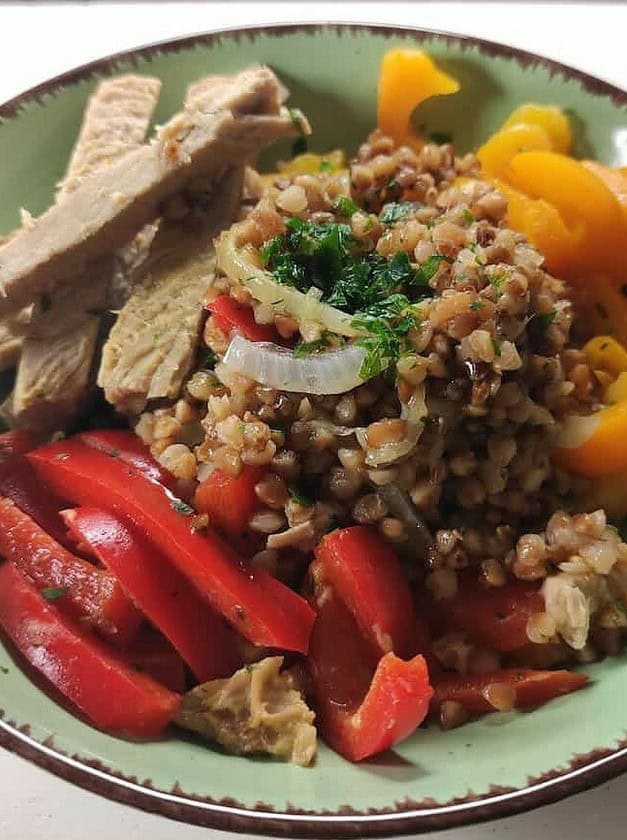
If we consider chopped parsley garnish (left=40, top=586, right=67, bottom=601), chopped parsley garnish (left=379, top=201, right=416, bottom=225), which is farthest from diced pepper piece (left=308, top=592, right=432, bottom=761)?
chopped parsley garnish (left=379, top=201, right=416, bottom=225)

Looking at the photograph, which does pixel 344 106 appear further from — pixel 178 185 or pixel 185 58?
pixel 178 185

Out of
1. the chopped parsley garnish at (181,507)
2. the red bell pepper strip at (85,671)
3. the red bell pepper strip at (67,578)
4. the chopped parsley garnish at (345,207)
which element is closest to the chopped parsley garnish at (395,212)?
the chopped parsley garnish at (345,207)

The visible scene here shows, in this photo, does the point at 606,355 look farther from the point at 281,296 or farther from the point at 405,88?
the point at 405,88

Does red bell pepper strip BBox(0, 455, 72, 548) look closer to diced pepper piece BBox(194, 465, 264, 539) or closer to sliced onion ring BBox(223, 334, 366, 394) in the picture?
diced pepper piece BBox(194, 465, 264, 539)

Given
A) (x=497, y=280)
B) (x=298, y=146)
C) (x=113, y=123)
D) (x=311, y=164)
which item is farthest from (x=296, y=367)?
(x=298, y=146)

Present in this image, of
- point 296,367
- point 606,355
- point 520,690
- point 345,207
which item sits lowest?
point 520,690

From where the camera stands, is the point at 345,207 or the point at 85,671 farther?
the point at 345,207
